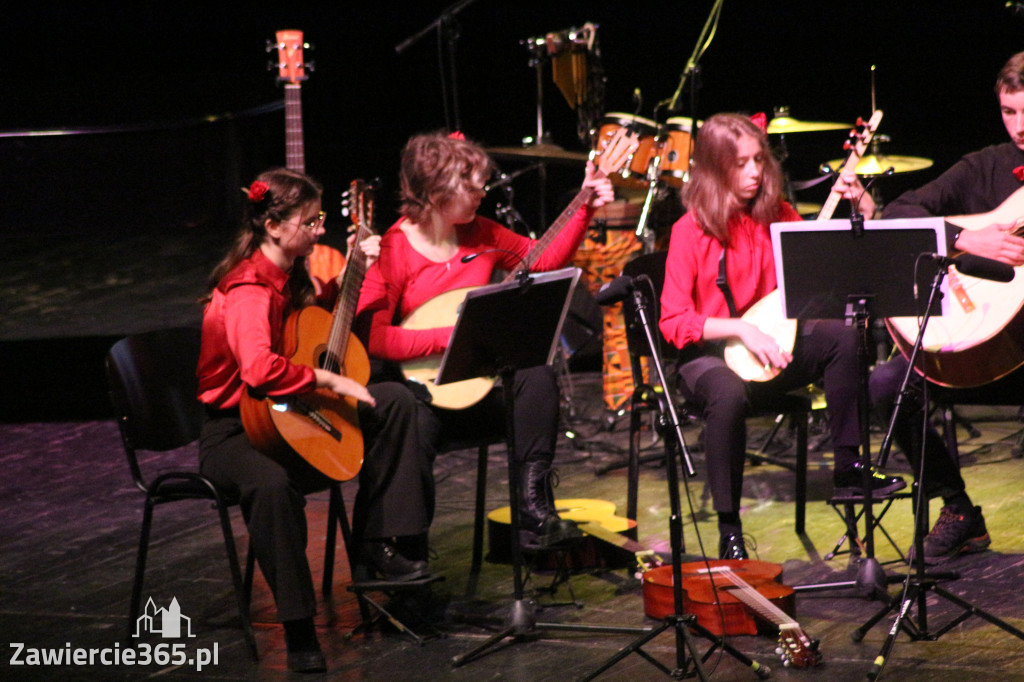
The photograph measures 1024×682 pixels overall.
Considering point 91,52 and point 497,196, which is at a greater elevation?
point 91,52

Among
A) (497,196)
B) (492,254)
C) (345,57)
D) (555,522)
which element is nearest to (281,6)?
(345,57)

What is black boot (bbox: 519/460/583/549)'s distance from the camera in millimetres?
3936

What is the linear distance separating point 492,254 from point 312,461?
113 cm

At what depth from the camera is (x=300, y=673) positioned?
10.9ft

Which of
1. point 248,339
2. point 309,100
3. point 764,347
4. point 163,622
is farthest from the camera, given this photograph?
point 309,100

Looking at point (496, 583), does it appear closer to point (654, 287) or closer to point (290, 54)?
point (654, 287)

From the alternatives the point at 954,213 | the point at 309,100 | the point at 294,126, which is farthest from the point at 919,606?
the point at 309,100

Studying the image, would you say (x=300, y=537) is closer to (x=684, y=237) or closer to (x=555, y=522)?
(x=555, y=522)

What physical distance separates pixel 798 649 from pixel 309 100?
655 cm

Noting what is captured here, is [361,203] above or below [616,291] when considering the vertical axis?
above

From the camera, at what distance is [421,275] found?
4.19 meters

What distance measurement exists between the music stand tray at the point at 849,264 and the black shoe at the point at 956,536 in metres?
0.91

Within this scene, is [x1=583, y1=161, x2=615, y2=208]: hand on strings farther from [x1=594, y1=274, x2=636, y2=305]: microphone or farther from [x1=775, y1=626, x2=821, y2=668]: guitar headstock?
[x1=775, y1=626, x2=821, y2=668]: guitar headstock

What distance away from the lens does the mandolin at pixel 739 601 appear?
10.3ft
